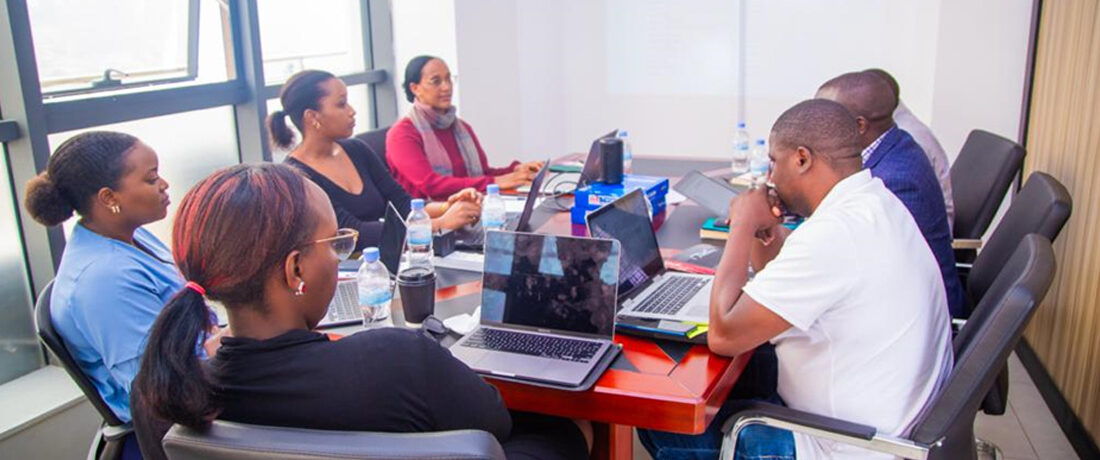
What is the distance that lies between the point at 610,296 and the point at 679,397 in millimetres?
297

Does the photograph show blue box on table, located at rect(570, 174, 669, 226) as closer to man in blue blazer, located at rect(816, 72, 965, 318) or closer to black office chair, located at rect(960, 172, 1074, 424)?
man in blue blazer, located at rect(816, 72, 965, 318)

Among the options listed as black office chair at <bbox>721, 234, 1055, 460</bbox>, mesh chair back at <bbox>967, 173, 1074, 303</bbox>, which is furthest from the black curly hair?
mesh chair back at <bbox>967, 173, 1074, 303</bbox>

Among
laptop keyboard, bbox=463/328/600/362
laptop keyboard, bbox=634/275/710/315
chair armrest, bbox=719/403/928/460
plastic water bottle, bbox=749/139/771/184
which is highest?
plastic water bottle, bbox=749/139/771/184

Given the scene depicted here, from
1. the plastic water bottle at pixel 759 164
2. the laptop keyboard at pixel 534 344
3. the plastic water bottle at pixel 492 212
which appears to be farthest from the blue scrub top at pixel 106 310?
the plastic water bottle at pixel 759 164

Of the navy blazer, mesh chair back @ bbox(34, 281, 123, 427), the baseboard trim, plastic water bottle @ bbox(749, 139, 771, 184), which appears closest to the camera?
mesh chair back @ bbox(34, 281, 123, 427)

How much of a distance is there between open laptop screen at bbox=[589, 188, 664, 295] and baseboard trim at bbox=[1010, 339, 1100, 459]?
146cm

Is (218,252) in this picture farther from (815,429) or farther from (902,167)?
(902,167)

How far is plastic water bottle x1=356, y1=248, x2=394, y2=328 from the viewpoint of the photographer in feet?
6.19

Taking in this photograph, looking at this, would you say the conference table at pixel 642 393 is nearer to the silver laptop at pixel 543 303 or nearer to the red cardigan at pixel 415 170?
the silver laptop at pixel 543 303

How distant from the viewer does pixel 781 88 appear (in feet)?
16.0

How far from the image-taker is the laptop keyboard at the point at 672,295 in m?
1.89

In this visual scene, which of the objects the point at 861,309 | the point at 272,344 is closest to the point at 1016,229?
the point at 861,309

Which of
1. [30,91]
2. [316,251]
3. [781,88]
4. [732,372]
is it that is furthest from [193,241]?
[781,88]

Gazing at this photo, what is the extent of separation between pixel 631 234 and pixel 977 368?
89 centimetres
